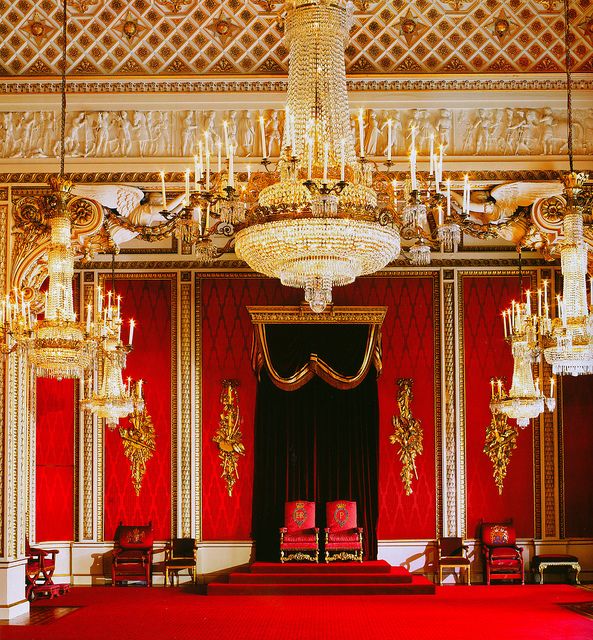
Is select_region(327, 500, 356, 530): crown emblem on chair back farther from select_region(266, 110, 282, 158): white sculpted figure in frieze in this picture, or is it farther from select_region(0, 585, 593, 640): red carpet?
select_region(266, 110, 282, 158): white sculpted figure in frieze

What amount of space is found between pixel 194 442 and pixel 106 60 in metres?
6.10

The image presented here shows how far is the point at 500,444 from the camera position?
46.0 ft

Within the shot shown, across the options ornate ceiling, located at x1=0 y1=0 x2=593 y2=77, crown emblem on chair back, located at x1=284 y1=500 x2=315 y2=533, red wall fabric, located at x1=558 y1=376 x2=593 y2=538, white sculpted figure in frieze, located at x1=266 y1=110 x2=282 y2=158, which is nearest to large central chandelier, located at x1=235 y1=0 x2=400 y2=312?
ornate ceiling, located at x1=0 y1=0 x2=593 y2=77

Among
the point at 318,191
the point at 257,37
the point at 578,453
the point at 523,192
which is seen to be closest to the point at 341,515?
the point at 578,453

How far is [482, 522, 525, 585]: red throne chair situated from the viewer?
1335 centimetres

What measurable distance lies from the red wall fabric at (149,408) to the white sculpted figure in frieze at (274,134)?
187 inches

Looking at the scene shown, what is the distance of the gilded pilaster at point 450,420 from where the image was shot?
1395 centimetres

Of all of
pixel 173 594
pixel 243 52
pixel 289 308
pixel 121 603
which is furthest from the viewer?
pixel 289 308

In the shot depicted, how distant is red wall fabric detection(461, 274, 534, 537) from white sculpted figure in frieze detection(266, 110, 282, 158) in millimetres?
5236

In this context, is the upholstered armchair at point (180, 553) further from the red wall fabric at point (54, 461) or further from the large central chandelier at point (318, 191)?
the large central chandelier at point (318, 191)

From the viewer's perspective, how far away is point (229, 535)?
1388cm

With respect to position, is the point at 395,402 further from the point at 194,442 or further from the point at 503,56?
the point at 503,56

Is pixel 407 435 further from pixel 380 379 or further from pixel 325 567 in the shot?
pixel 325 567

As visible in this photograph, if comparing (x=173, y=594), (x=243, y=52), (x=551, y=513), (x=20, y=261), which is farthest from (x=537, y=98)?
(x=173, y=594)
